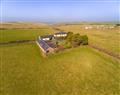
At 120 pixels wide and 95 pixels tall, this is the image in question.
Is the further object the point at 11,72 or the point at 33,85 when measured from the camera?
the point at 11,72

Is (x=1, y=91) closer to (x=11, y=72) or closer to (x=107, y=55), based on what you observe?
(x=11, y=72)

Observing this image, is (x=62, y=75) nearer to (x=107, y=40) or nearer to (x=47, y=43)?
(x=47, y=43)

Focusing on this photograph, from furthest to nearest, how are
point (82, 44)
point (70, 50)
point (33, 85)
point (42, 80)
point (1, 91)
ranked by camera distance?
point (82, 44)
point (70, 50)
point (42, 80)
point (33, 85)
point (1, 91)

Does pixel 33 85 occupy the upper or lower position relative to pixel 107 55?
lower

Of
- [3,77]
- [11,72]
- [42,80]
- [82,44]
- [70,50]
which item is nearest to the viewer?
[42,80]

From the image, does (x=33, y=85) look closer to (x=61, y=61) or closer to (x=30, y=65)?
(x=30, y=65)

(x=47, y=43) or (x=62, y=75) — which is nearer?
(x=62, y=75)

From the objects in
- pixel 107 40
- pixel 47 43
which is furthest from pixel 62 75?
pixel 107 40

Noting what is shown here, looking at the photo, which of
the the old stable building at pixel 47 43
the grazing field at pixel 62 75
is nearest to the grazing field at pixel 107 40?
the grazing field at pixel 62 75

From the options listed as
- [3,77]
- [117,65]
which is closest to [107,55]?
[117,65]
